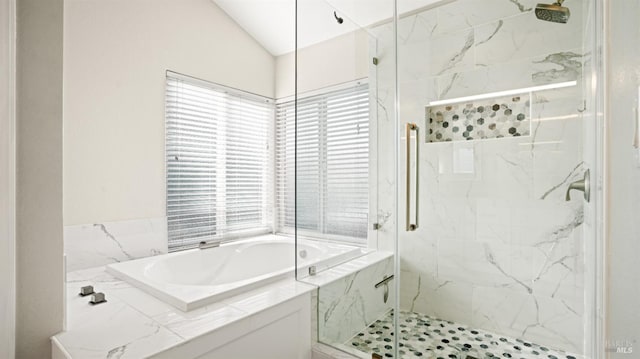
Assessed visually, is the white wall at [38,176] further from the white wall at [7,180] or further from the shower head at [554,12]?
the shower head at [554,12]

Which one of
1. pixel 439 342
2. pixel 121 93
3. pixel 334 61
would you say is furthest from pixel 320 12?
pixel 439 342

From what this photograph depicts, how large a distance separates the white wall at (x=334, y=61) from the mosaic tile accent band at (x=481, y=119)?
57cm

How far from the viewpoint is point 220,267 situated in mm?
2660

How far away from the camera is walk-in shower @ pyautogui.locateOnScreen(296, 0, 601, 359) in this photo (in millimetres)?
1812

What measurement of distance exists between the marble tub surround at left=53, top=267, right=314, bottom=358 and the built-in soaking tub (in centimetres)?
5

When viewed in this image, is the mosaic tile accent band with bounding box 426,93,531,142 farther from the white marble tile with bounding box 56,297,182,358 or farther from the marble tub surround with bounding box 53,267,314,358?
the white marble tile with bounding box 56,297,182,358

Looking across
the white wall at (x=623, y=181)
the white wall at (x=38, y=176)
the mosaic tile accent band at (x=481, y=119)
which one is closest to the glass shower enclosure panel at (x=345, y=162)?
the mosaic tile accent band at (x=481, y=119)

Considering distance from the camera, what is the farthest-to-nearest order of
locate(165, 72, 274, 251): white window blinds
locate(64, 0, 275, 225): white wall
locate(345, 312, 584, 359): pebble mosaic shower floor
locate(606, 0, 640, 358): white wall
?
locate(165, 72, 274, 251): white window blinds, locate(64, 0, 275, 225): white wall, locate(345, 312, 584, 359): pebble mosaic shower floor, locate(606, 0, 640, 358): white wall

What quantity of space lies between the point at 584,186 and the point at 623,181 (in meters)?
0.99

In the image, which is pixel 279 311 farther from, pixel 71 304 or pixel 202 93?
pixel 202 93

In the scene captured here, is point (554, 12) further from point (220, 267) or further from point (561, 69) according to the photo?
point (220, 267)

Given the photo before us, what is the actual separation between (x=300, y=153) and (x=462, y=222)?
1189 millimetres

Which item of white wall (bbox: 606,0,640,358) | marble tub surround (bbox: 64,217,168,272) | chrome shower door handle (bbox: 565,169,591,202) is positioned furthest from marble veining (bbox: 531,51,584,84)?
marble tub surround (bbox: 64,217,168,272)

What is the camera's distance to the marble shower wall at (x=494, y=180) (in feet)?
6.04
